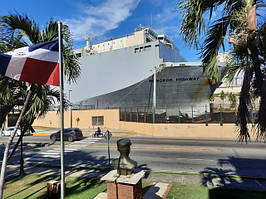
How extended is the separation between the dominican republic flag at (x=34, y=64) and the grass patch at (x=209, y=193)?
644 cm

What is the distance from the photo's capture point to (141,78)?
114 feet

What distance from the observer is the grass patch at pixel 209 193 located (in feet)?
23.3

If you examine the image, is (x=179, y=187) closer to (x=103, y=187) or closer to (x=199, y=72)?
(x=103, y=187)

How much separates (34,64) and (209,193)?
8.15 m

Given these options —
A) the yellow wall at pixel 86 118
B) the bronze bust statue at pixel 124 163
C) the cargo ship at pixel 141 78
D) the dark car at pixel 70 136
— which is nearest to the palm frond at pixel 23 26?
the bronze bust statue at pixel 124 163

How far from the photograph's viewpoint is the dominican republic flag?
4.91 meters

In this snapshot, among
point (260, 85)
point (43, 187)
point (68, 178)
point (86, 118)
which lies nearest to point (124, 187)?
point (260, 85)

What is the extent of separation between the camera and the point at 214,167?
1110 centimetres

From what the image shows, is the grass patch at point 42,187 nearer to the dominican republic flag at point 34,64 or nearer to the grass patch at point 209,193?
the grass patch at point 209,193

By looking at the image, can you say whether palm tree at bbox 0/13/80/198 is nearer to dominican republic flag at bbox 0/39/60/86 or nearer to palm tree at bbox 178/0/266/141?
dominican republic flag at bbox 0/39/60/86

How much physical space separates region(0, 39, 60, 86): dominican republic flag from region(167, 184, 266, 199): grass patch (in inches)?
254

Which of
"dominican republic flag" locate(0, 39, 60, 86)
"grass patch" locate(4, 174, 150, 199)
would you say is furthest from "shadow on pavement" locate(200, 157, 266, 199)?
"dominican republic flag" locate(0, 39, 60, 86)

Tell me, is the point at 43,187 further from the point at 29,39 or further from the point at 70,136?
the point at 70,136

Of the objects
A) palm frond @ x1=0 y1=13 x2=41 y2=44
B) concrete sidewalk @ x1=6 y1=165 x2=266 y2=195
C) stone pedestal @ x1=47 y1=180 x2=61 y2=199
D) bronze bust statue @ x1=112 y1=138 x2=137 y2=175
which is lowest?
concrete sidewalk @ x1=6 y1=165 x2=266 y2=195
